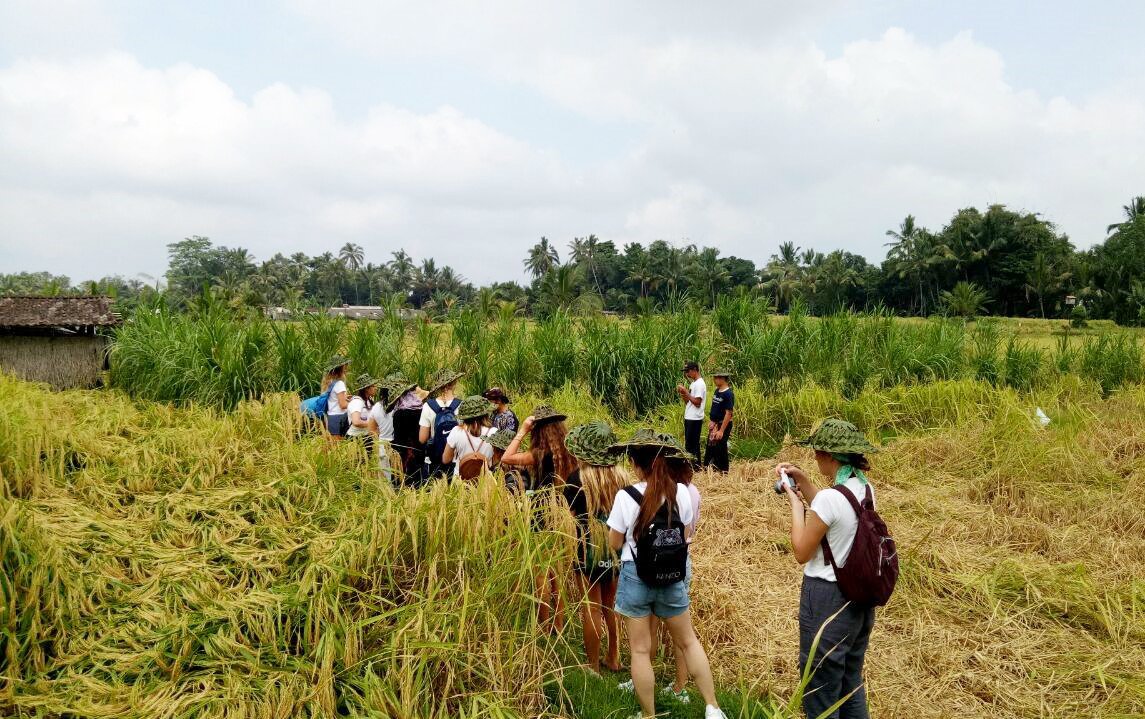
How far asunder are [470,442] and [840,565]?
2303 mm

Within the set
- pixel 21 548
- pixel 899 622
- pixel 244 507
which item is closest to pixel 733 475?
pixel 899 622

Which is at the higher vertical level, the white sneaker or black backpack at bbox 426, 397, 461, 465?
black backpack at bbox 426, 397, 461, 465

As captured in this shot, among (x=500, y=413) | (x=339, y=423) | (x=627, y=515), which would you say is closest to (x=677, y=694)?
(x=627, y=515)

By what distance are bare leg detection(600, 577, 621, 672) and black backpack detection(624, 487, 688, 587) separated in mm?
591

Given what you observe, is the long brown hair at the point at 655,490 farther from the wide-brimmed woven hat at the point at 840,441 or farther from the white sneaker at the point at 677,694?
the white sneaker at the point at 677,694

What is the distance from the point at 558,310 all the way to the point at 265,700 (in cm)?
776

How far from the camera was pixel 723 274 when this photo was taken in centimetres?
4359

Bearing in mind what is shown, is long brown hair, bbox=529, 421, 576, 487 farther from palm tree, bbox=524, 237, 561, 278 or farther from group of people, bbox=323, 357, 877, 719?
palm tree, bbox=524, 237, 561, 278

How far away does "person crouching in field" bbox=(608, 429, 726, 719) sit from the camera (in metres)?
2.49

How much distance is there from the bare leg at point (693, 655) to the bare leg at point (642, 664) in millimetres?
115

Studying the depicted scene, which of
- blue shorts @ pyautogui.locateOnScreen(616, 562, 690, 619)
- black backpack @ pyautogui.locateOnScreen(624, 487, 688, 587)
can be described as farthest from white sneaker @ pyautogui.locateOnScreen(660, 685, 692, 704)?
black backpack @ pyautogui.locateOnScreen(624, 487, 688, 587)

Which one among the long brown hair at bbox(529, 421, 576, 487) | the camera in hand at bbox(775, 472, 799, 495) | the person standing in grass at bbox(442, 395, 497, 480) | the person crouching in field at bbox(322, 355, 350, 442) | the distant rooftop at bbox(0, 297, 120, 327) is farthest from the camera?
the distant rooftop at bbox(0, 297, 120, 327)

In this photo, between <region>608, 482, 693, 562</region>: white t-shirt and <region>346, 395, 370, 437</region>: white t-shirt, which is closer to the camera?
<region>608, 482, 693, 562</region>: white t-shirt

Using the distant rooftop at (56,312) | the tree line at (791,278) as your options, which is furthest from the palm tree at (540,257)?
the distant rooftop at (56,312)
